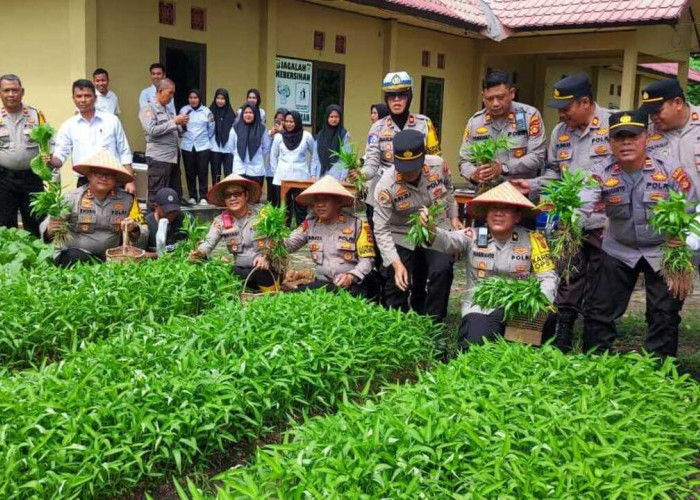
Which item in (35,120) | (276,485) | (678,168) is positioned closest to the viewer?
(276,485)

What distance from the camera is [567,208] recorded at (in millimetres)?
4918

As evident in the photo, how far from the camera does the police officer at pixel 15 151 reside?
7.62m

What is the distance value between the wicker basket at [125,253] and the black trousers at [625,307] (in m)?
3.48

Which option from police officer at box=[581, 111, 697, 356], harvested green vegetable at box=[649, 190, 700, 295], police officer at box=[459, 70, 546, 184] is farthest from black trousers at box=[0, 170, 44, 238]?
harvested green vegetable at box=[649, 190, 700, 295]

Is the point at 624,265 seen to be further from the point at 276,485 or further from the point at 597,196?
the point at 276,485

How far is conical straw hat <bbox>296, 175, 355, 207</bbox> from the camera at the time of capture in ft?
19.8

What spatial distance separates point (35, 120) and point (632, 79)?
11867mm

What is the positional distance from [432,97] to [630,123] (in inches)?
514

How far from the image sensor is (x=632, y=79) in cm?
1570

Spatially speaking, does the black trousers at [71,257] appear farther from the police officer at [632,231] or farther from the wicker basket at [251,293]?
the police officer at [632,231]

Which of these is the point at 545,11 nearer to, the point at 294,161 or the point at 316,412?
the point at 294,161

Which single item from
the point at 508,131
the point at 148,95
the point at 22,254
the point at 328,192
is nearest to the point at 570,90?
the point at 508,131

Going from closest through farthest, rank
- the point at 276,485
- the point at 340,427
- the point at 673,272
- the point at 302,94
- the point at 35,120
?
the point at 276,485
the point at 340,427
the point at 673,272
the point at 35,120
the point at 302,94

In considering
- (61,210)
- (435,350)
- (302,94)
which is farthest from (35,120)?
(302,94)
